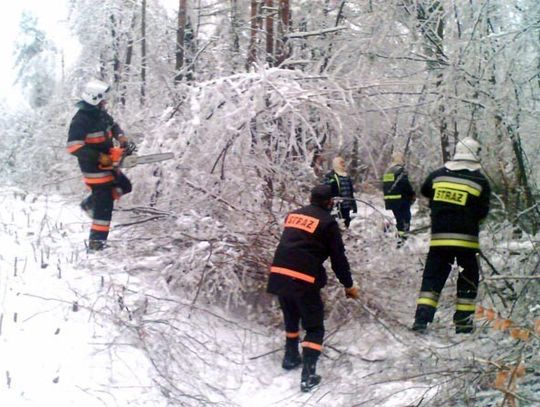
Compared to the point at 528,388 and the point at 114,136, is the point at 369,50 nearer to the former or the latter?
the point at 114,136

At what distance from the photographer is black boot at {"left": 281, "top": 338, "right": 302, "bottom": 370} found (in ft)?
16.5

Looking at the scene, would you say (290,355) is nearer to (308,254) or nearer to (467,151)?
(308,254)

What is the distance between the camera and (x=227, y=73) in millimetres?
8188

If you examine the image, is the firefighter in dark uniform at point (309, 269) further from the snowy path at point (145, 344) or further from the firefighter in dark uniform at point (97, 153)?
the firefighter in dark uniform at point (97, 153)

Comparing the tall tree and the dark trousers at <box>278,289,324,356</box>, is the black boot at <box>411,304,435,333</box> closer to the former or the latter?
the dark trousers at <box>278,289,324,356</box>

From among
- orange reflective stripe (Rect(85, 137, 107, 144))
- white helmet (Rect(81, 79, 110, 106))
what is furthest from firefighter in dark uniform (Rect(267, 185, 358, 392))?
white helmet (Rect(81, 79, 110, 106))

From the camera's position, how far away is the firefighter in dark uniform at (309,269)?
4770mm

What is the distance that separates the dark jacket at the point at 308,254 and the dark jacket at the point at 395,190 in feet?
15.1

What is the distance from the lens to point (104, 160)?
6270 millimetres

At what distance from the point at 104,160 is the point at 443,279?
3.61 meters

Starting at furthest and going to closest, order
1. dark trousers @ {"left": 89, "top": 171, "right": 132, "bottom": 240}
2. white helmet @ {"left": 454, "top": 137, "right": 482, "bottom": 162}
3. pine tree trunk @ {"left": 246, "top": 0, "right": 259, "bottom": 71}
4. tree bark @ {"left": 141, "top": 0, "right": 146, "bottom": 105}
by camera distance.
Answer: tree bark @ {"left": 141, "top": 0, "right": 146, "bottom": 105}
pine tree trunk @ {"left": 246, "top": 0, "right": 259, "bottom": 71}
dark trousers @ {"left": 89, "top": 171, "right": 132, "bottom": 240}
white helmet @ {"left": 454, "top": 137, "right": 482, "bottom": 162}

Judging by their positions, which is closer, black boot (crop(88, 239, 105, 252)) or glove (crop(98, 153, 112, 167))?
black boot (crop(88, 239, 105, 252))

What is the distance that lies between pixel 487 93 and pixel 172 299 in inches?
158

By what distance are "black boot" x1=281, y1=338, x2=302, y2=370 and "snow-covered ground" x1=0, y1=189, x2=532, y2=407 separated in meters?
0.08
